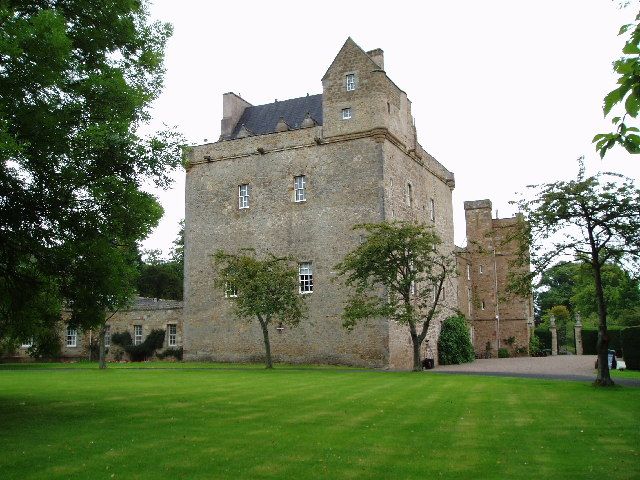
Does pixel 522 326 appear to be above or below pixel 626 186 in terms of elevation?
below

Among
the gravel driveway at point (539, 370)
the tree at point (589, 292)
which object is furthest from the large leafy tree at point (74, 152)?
the gravel driveway at point (539, 370)

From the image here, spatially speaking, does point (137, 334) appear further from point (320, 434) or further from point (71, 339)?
point (320, 434)

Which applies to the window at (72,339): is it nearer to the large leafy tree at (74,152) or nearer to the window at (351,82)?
the window at (351,82)

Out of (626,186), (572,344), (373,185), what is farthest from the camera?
(572,344)

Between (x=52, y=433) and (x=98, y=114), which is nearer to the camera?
(x=52, y=433)

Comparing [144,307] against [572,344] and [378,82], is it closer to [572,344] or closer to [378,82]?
[378,82]

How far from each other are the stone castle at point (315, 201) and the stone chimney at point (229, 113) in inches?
91.3

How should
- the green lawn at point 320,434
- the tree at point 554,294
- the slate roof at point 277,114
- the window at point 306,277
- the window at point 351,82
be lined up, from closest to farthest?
1. the green lawn at point 320,434
2. the window at point 306,277
3. the window at point 351,82
4. the slate roof at point 277,114
5. the tree at point 554,294

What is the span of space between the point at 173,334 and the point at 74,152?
31.0 meters

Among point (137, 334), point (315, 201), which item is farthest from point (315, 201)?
point (137, 334)

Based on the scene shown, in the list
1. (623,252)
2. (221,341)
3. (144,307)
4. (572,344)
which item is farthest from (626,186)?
(572,344)

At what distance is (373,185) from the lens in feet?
113

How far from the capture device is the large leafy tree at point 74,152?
1167 cm

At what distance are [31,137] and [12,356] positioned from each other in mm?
36598
